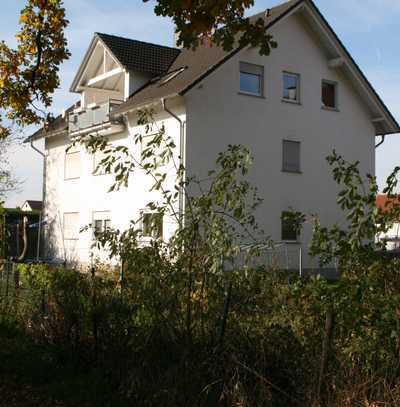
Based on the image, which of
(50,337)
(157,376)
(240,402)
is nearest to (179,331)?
(157,376)

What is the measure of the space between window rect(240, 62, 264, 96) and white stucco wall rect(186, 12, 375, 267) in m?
0.18

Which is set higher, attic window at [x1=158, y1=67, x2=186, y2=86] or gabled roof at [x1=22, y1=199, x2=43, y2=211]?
attic window at [x1=158, y1=67, x2=186, y2=86]

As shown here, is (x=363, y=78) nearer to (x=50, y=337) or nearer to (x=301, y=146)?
(x=301, y=146)

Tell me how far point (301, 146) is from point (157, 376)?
65.5 feet

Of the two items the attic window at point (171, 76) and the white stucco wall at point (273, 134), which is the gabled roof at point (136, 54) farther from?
the white stucco wall at point (273, 134)

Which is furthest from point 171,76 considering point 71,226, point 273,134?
point 71,226

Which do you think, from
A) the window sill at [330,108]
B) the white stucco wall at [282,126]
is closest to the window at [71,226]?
the white stucco wall at [282,126]

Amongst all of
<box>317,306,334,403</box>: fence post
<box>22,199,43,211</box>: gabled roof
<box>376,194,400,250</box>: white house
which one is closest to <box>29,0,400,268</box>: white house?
<box>376,194,400,250</box>: white house

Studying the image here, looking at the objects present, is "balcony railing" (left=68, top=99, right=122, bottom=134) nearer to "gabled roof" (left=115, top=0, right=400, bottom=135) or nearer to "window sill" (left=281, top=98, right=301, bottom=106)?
"gabled roof" (left=115, top=0, right=400, bottom=135)

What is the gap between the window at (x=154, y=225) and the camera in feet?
20.0

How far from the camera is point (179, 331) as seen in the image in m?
5.97

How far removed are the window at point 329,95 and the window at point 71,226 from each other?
11.2 metres

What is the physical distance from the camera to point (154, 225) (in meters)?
6.12

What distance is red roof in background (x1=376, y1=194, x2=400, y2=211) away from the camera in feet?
16.1
